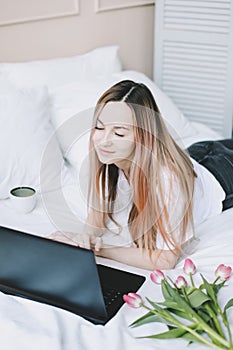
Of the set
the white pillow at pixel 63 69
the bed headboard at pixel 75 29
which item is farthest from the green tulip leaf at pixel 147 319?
the bed headboard at pixel 75 29

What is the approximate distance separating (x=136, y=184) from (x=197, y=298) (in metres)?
0.37

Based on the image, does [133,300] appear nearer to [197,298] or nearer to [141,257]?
[197,298]

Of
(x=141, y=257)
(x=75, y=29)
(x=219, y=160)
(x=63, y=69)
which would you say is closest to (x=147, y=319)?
(x=141, y=257)

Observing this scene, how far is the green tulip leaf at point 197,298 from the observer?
125 centimetres

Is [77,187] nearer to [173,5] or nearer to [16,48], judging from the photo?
[16,48]

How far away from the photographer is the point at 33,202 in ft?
6.16

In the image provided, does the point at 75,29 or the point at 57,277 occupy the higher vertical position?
the point at 75,29

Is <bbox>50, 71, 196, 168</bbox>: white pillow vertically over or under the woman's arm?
over

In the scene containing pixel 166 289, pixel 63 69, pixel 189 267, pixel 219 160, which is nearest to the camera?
pixel 166 289

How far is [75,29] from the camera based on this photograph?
2.60m

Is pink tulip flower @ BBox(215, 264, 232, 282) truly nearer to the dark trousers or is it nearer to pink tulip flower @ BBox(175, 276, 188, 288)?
pink tulip flower @ BBox(175, 276, 188, 288)

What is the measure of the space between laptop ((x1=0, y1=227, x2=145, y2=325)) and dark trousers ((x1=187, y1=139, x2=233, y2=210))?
1.88ft

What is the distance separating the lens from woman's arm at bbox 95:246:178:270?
1.55 metres

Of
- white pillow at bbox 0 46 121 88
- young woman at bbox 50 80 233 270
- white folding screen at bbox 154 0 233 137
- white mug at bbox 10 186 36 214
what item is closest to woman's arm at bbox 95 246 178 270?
young woman at bbox 50 80 233 270
